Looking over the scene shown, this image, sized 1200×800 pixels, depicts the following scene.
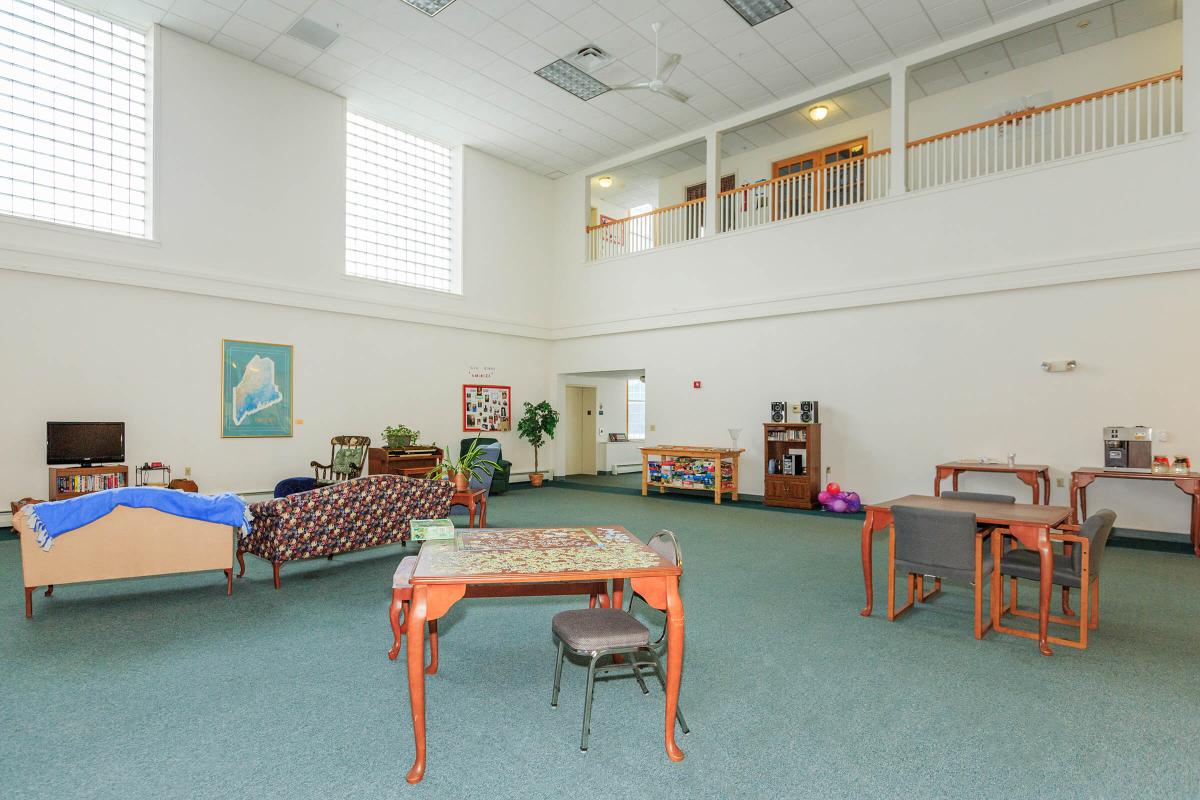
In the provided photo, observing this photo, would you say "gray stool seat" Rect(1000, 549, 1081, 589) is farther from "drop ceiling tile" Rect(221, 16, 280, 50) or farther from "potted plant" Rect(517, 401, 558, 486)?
"drop ceiling tile" Rect(221, 16, 280, 50)

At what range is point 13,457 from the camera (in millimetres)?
6836

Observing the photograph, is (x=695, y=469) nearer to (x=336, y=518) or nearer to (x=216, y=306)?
(x=336, y=518)

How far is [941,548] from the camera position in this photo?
388 centimetres

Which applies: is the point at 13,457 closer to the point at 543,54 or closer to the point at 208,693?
the point at 208,693

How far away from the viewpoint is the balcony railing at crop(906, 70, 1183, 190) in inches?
275

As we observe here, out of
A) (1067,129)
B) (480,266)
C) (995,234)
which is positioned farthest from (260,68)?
(1067,129)

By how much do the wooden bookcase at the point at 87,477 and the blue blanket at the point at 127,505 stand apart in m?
2.75

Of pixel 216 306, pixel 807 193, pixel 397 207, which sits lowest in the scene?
pixel 216 306

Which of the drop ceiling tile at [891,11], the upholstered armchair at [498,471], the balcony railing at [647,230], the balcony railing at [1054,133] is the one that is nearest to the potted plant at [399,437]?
the upholstered armchair at [498,471]

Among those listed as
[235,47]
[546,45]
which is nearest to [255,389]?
[235,47]

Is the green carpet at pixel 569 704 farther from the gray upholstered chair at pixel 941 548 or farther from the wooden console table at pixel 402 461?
the wooden console table at pixel 402 461

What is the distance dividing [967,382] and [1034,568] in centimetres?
467

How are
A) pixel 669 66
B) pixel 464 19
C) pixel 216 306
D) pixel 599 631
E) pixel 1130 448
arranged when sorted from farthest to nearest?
pixel 216 306 < pixel 464 19 < pixel 669 66 < pixel 1130 448 < pixel 599 631

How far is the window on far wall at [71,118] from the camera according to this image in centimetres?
693
